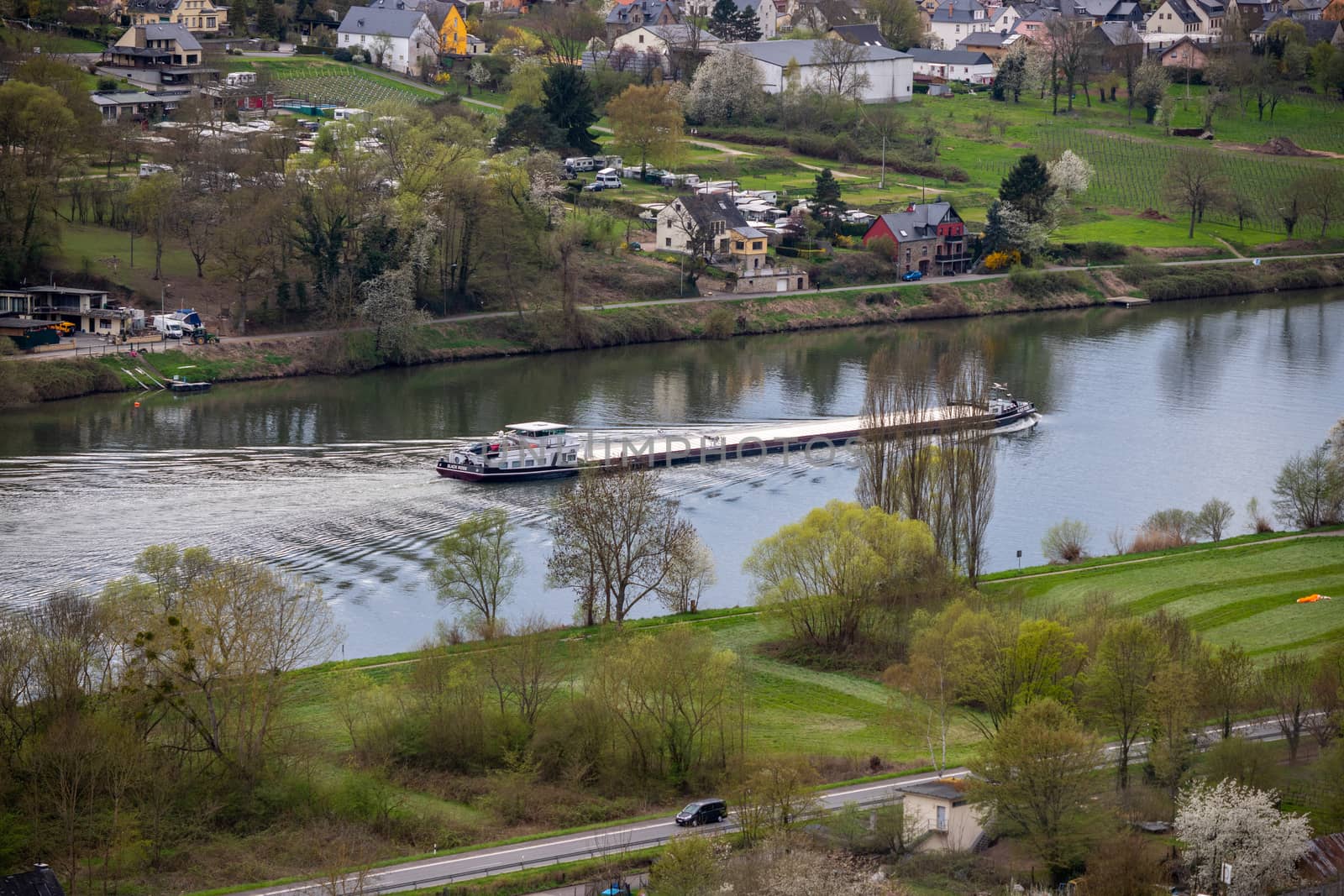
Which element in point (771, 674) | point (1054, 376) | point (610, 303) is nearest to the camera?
point (771, 674)

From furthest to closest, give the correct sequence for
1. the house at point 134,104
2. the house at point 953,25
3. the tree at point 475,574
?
the house at point 953,25, the house at point 134,104, the tree at point 475,574

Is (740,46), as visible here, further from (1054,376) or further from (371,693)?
(371,693)

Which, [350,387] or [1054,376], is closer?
[350,387]

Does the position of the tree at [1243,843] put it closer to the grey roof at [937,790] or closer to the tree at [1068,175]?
the grey roof at [937,790]

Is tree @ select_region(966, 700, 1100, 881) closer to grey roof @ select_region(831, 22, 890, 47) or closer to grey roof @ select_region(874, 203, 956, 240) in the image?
grey roof @ select_region(874, 203, 956, 240)

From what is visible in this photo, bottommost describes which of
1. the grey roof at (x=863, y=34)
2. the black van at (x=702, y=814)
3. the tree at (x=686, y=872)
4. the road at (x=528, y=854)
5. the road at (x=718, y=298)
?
the road at (x=528, y=854)

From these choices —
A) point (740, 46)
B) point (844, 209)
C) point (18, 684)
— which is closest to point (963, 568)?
point (18, 684)

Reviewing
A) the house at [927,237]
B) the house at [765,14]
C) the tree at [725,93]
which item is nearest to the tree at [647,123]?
the tree at [725,93]
